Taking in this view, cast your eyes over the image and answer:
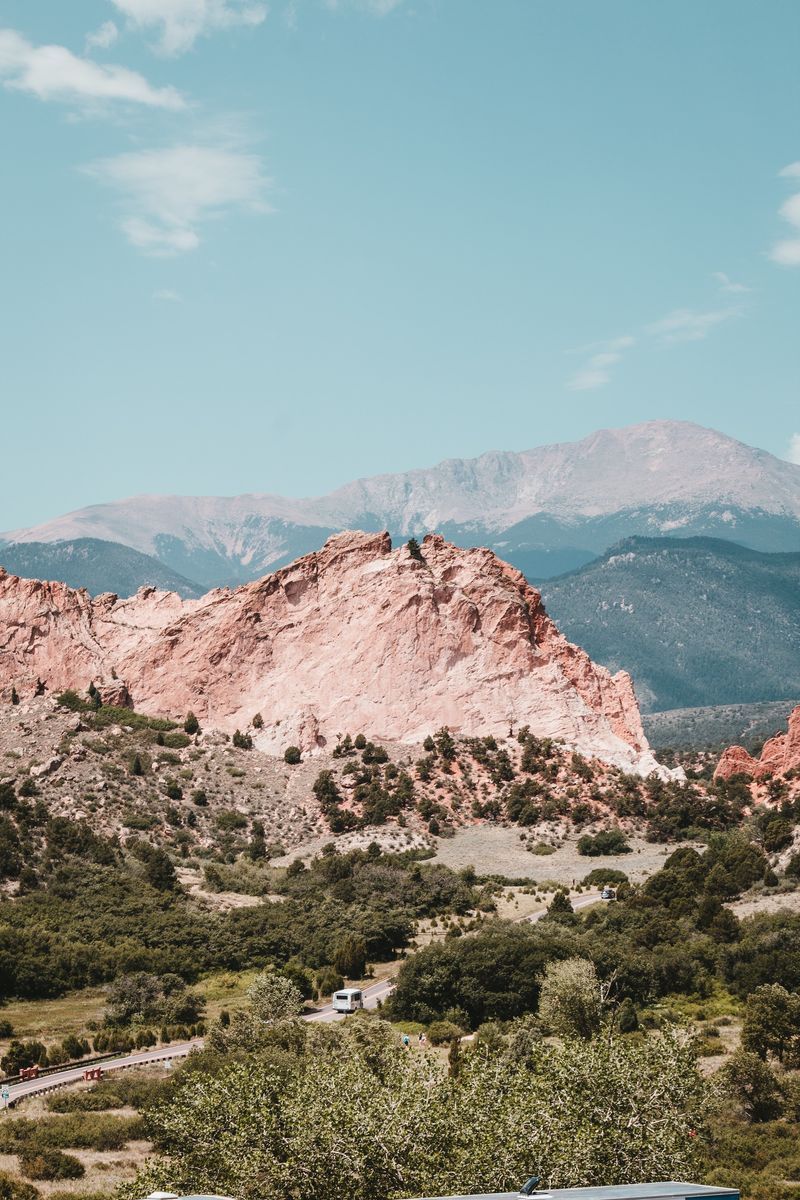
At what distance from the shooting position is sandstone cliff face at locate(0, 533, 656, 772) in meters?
110

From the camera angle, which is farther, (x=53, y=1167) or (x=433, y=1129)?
(x=53, y=1167)

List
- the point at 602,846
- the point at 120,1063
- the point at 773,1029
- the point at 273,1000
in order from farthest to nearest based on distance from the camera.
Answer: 1. the point at 602,846
2. the point at 273,1000
3. the point at 120,1063
4. the point at 773,1029

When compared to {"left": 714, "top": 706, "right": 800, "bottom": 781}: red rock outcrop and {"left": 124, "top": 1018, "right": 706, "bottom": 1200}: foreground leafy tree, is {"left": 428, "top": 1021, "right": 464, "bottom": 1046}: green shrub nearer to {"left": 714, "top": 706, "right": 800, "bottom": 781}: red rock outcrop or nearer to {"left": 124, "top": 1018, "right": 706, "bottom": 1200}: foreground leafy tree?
{"left": 124, "top": 1018, "right": 706, "bottom": 1200}: foreground leafy tree

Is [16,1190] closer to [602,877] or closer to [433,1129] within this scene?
[433,1129]

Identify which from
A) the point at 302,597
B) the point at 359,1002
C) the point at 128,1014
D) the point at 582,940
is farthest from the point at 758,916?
the point at 302,597

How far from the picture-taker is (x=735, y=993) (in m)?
52.5

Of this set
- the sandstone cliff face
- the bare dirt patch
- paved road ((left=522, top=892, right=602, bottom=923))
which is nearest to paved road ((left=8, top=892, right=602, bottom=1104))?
paved road ((left=522, top=892, right=602, bottom=923))

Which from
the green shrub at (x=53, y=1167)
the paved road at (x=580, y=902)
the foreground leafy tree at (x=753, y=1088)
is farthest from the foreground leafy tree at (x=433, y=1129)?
the paved road at (x=580, y=902)

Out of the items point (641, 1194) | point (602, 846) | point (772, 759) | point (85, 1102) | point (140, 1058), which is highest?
point (772, 759)

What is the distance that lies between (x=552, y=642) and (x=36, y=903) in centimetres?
5570

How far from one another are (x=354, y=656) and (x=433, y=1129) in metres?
85.3

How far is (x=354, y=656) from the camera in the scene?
11081 cm

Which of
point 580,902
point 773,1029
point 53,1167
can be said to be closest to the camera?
point 53,1167

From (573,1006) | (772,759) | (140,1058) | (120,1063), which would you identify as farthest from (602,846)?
(120,1063)
